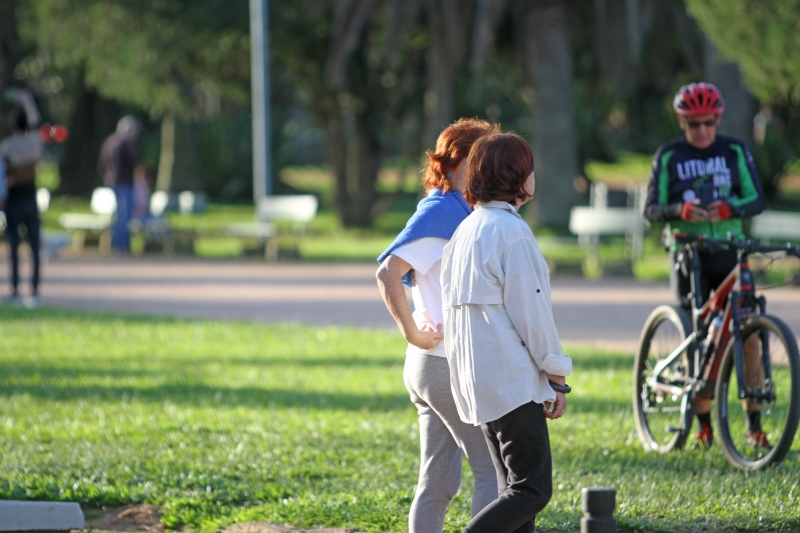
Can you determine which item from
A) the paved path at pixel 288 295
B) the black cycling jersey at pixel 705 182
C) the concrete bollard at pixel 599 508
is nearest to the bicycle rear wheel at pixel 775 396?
the black cycling jersey at pixel 705 182

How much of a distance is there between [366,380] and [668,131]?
65.9 ft

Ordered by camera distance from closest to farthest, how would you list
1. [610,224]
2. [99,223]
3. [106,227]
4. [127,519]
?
[127,519], [610,224], [106,227], [99,223]

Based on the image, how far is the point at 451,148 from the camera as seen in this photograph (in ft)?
13.4

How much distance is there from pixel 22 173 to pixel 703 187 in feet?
27.2

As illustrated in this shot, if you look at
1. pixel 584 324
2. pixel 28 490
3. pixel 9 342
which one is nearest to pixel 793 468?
pixel 28 490

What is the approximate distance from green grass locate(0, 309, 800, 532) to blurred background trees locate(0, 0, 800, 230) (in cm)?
662

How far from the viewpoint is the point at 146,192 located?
23.7 meters

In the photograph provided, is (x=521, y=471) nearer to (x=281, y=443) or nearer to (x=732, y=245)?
(x=732, y=245)

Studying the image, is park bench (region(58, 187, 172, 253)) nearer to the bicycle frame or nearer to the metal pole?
the metal pole

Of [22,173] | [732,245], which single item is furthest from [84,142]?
[732,245]

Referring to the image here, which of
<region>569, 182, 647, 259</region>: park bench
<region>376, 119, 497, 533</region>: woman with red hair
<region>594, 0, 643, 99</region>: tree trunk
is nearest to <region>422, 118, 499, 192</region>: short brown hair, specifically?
<region>376, 119, 497, 533</region>: woman with red hair

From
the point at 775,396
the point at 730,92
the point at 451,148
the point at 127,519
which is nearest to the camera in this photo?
the point at 451,148

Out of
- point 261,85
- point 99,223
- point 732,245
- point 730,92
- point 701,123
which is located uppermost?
point 261,85

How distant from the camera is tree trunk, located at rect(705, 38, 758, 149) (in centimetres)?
1777
